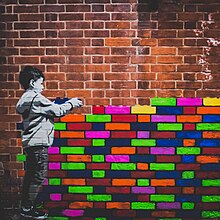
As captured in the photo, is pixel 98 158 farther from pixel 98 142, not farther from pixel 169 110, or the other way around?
pixel 169 110

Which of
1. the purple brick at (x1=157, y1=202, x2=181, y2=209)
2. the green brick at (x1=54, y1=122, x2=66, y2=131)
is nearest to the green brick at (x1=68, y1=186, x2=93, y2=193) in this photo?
the green brick at (x1=54, y1=122, x2=66, y2=131)

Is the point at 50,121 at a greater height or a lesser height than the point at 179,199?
greater

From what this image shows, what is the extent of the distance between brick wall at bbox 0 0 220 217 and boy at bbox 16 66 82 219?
0.34 feet

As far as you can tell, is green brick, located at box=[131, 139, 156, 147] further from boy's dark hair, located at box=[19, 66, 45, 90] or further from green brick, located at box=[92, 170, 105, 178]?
boy's dark hair, located at box=[19, 66, 45, 90]

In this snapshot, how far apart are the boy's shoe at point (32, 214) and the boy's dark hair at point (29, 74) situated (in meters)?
1.37

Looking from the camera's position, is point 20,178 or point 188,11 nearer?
point 188,11

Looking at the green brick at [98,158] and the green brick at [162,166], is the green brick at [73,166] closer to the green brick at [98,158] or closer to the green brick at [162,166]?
the green brick at [98,158]

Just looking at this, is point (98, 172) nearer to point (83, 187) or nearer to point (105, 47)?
point (83, 187)

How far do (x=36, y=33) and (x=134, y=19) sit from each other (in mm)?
1031

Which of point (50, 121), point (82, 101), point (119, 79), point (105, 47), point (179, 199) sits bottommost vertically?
point (179, 199)

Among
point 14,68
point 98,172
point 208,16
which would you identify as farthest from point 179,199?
point 14,68

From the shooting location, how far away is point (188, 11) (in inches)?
134

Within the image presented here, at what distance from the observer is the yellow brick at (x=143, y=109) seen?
3.49 meters

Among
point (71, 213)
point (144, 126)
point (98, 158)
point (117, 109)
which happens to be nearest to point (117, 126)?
point (117, 109)
